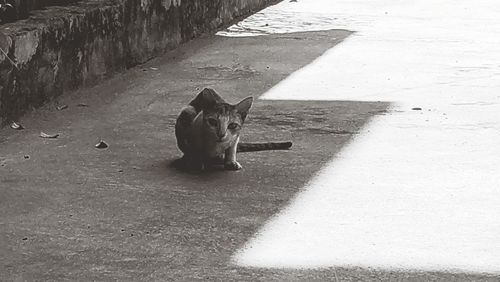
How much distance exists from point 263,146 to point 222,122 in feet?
1.95

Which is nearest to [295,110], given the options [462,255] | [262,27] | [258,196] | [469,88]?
[469,88]

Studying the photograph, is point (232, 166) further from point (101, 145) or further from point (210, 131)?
point (101, 145)

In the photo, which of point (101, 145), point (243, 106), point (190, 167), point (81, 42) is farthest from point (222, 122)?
point (81, 42)

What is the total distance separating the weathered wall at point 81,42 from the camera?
221 inches

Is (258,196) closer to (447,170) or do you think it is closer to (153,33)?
(447,170)

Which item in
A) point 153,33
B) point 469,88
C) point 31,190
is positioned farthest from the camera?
point 153,33

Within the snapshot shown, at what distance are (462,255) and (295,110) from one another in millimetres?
2459

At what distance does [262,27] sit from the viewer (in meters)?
9.12

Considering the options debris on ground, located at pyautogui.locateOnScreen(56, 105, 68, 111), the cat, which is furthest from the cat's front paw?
Answer: debris on ground, located at pyautogui.locateOnScreen(56, 105, 68, 111)

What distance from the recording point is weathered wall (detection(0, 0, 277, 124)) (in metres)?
5.60

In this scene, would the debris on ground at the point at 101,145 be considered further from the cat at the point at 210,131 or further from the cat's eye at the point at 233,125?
the cat's eye at the point at 233,125

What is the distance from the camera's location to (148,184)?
450 cm

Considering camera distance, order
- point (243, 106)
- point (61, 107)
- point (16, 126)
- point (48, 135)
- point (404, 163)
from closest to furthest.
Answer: point (243, 106) < point (404, 163) < point (48, 135) < point (16, 126) < point (61, 107)

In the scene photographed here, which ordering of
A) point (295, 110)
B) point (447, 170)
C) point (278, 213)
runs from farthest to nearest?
point (295, 110) → point (447, 170) → point (278, 213)
